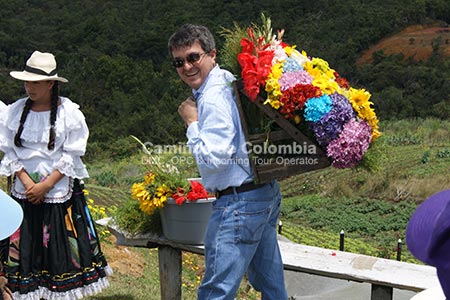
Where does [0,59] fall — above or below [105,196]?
above

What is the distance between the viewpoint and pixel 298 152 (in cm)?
289

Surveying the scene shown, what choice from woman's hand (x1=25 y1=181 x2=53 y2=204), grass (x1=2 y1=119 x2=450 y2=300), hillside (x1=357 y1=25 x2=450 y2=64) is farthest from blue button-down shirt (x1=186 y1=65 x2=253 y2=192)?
hillside (x1=357 y1=25 x2=450 y2=64)

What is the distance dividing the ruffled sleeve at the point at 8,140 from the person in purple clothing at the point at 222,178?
4.21 ft

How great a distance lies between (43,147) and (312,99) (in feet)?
5.22

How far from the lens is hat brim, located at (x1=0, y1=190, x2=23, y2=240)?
192 cm

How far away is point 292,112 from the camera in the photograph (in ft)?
9.39

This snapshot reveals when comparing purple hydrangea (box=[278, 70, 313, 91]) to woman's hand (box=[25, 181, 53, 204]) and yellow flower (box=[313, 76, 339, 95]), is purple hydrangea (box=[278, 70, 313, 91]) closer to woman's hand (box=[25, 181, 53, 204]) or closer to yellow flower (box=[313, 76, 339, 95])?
yellow flower (box=[313, 76, 339, 95])

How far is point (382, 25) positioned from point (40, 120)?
37177mm

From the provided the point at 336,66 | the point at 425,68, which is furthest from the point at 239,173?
the point at 336,66

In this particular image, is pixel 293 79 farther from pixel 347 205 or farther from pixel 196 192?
pixel 347 205

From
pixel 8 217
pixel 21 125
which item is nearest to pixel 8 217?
pixel 8 217

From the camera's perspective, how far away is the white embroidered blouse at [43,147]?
3.72m

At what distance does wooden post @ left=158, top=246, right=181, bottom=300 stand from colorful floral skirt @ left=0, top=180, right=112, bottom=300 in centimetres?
36

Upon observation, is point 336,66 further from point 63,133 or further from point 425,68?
point 63,133
